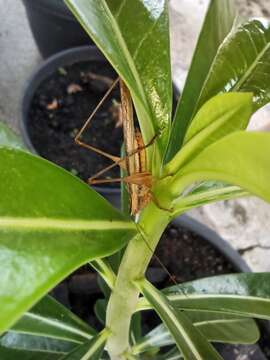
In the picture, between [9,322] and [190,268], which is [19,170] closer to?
[9,322]

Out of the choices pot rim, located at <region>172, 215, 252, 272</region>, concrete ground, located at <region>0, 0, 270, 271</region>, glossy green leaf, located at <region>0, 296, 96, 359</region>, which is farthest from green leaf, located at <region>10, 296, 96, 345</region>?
concrete ground, located at <region>0, 0, 270, 271</region>

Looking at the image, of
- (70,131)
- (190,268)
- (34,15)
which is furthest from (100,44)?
(34,15)

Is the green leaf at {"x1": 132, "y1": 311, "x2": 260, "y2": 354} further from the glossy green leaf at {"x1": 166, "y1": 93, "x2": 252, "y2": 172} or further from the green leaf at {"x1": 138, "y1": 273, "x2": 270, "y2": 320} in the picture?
the glossy green leaf at {"x1": 166, "y1": 93, "x2": 252, "y2": 172}

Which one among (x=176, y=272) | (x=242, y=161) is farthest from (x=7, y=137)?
(x=176, y=272)

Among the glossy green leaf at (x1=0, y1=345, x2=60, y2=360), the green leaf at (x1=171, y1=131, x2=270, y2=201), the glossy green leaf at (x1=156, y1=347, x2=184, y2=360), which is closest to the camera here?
the green leaf at (x1=171, y1=131, x2=270, y2=201)

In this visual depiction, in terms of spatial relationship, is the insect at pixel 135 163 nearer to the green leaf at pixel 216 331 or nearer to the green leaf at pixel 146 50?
the green leaf at pixel 146 50

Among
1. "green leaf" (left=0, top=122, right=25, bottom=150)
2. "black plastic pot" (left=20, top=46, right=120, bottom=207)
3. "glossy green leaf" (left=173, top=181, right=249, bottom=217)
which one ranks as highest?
"black plastic pot" (left=20, top=46, right=120, bottom=207)

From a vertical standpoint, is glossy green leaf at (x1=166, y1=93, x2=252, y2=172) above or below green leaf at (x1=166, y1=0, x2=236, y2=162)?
below

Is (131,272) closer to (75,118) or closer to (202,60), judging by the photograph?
(202,60)
